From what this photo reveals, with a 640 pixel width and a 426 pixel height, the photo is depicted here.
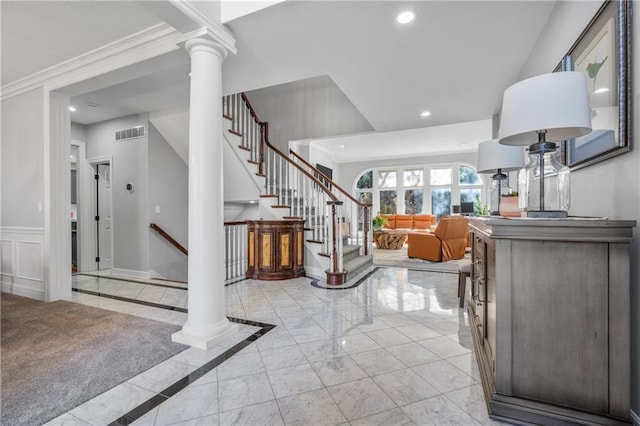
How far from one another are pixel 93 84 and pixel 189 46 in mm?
1722

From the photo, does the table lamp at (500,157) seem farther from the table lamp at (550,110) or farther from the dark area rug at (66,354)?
the dark area rug at (66,354)

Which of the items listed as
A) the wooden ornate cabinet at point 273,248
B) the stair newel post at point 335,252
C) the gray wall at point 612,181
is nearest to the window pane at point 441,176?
the stair newel post at point 335,252

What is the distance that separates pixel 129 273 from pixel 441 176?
9.42m

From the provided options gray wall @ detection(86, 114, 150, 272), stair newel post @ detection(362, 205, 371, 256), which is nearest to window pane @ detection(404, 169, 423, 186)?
stair newel post @ detection(362, 205, 371, 256)

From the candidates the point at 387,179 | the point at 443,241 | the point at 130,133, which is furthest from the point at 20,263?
the point at 387,179

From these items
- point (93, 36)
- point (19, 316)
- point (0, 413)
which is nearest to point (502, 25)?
point (93, 36)

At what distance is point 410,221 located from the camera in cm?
1001

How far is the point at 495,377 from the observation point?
4.99ft

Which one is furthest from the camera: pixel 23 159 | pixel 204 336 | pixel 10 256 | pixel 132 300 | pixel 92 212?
pixel 92 212

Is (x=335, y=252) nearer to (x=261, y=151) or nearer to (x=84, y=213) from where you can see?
(x=261, y=151)

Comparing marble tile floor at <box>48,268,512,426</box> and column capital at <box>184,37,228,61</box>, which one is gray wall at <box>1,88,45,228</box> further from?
column capital at <box>184,37,228,61</box>

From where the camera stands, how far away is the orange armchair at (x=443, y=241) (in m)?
6.34

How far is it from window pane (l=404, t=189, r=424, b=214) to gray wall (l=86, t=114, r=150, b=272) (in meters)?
8.50

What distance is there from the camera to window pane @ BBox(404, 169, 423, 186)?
1073cm
